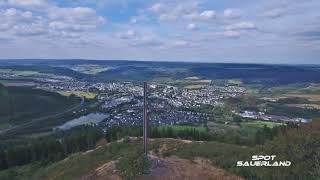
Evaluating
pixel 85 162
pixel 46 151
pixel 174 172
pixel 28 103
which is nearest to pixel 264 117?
pixel 46 151

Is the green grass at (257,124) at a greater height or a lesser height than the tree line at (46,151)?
lesser

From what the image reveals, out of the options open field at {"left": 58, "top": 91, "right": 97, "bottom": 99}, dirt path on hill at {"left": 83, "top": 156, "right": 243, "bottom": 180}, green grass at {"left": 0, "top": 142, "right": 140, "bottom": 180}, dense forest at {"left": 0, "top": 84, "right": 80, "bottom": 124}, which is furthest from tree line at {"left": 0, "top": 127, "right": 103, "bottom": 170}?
open field at {"left": 58, "top": 91, "right": 97, "bottom": 99}

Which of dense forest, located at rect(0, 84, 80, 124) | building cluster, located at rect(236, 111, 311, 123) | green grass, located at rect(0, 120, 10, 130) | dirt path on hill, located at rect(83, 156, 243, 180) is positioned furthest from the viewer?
dense forest, located at rect(0, 84, 80, 124)

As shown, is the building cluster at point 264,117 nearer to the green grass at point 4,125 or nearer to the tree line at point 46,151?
the tree line at point 46,151

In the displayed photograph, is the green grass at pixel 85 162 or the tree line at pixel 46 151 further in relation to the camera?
the tree line at pixel 46 151

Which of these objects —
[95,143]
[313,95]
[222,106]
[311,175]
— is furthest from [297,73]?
[311,175]

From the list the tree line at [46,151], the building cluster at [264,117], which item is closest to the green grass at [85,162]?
the tree line at [46,151]

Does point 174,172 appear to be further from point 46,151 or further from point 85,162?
point 46,151

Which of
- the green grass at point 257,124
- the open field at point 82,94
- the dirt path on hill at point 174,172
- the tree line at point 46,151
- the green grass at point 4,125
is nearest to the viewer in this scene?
the dirt path on hill at point 174,172

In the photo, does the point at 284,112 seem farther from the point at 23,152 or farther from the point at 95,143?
the point at 23,152

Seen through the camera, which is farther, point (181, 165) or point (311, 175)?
point (181, 165)

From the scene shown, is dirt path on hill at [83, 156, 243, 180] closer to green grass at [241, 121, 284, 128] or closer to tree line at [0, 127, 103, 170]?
tree line at [0, 127, 103, 170]
